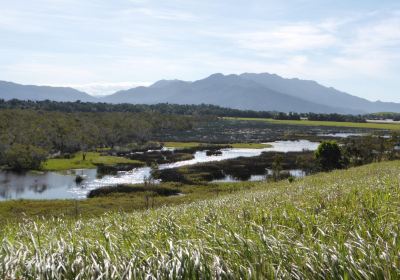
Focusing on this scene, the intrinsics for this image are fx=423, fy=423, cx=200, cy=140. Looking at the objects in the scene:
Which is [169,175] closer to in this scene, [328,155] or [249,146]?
[328,155]

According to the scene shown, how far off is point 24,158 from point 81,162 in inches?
539

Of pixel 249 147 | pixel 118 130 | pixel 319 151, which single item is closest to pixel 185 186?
pixel 319 151

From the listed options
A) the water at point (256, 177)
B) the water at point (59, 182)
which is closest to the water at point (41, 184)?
the water at point (59, 182)

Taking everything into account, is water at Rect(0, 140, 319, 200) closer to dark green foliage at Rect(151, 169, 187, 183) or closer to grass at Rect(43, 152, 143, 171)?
dark green foliage at Rect(151, 169, 187, 183)

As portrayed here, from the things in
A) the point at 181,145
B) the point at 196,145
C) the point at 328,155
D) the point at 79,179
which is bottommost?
the point at 79,179

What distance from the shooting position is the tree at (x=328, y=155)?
88250 mm

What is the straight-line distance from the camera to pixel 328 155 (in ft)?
291

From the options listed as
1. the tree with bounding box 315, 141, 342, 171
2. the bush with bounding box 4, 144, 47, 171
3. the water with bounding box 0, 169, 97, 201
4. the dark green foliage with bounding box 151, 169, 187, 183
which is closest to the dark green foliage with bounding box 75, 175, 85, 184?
the water with bounding box 0, 169, 97, 201

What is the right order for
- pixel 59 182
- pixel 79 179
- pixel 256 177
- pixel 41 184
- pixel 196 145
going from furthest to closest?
pixel 196 145 < pixel 256 177 < pixel 79 179 < pixel 59 182 < pixel 41 184

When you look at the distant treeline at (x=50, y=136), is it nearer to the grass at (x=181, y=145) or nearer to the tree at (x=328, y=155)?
the grass at (x=181, y=145)

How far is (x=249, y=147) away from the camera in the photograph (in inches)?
5527

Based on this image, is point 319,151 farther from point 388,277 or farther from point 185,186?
point 388,277

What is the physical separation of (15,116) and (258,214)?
496 feet

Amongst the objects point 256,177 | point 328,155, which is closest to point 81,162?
point 256,177
